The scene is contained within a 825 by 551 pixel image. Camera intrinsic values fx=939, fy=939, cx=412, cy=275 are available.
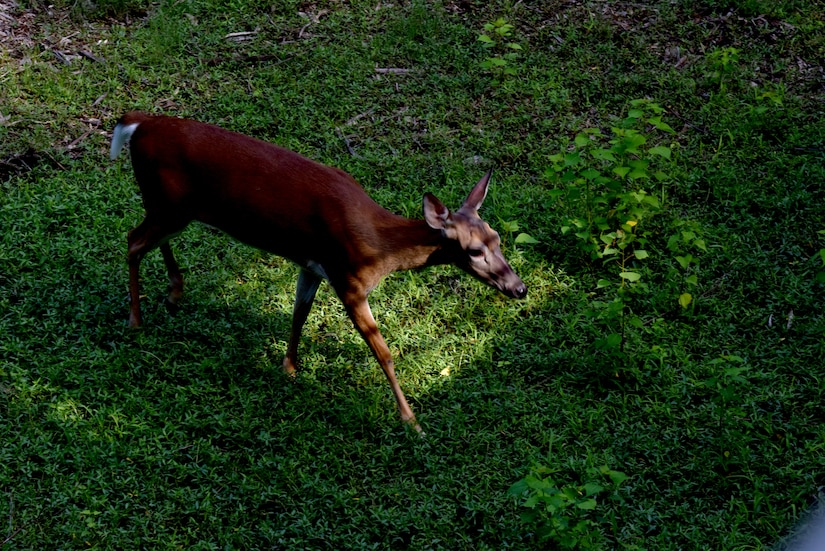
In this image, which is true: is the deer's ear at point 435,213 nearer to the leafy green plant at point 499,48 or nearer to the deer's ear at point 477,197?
the deer's ear at point 477,197

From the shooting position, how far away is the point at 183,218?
538 centimetres

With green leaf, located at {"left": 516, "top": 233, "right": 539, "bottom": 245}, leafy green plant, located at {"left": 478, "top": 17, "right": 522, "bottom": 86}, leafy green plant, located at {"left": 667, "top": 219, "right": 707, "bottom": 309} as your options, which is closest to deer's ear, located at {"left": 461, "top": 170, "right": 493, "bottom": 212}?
green leaf, located at {"left": 516, "top": 233, "right": 539, "bottom": 245}

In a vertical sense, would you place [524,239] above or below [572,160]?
below

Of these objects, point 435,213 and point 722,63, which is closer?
point 435,213

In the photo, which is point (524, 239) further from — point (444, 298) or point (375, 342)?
point (375, 342)

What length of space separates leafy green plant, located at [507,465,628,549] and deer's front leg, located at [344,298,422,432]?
89cm

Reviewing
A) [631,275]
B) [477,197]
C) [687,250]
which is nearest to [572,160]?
[631,275]

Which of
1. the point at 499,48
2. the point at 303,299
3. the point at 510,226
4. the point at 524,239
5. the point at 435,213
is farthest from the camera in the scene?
the point at 499,48

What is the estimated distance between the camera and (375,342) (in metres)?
5.21

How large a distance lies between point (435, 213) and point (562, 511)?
164 centimetres

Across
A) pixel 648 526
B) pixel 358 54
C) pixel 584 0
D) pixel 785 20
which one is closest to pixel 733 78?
pixel 785 20

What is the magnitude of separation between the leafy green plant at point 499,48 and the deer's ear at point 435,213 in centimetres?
298

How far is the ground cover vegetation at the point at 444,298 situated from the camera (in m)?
4.79

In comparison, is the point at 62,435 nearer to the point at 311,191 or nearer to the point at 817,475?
the point at 311,191
